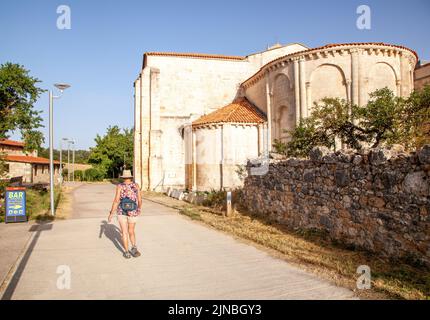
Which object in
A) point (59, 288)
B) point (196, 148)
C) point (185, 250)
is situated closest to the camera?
point (59, 288)

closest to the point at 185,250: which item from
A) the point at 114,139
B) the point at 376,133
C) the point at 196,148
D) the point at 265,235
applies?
the point at 265,235

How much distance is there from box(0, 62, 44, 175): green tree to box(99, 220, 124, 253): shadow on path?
57.1ft

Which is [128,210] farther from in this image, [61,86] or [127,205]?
[61,86]

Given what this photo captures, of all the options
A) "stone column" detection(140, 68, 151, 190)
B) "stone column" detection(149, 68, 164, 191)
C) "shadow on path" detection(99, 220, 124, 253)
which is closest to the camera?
"shadow on path" detection(99, 220, 124, 253)

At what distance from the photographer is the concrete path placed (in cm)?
414

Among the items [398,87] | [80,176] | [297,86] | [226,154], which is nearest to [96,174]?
[80,176]

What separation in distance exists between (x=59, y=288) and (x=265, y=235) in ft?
16.7

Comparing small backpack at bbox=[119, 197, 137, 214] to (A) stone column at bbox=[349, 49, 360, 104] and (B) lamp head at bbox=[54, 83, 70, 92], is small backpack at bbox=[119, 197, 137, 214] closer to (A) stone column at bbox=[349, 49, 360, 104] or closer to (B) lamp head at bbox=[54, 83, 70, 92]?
(B) lamp head at bbox=[54, 83, 70, 92]

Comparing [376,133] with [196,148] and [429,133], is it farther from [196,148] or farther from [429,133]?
[196,148]

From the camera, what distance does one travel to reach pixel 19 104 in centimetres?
2366

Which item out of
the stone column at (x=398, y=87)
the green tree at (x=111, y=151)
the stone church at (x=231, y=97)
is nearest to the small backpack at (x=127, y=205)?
the stone church at (x=231, y=97)

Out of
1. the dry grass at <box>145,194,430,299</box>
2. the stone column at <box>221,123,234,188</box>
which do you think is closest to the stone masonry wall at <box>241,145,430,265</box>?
the dry grass at <box>145,194,430,299</box>

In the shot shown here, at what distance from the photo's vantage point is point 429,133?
8234 mm

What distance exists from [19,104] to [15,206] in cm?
1735
